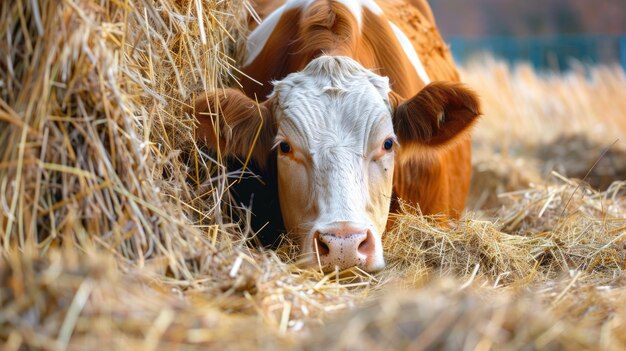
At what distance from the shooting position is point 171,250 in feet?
10.2

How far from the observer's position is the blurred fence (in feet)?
61.1

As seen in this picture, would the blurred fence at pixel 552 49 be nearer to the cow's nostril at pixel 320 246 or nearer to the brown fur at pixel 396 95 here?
the brown fur at pixel 396 95

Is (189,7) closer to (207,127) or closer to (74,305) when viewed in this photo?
(207,127)

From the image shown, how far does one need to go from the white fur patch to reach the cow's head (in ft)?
3.37

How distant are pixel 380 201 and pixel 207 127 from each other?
101 centimetres

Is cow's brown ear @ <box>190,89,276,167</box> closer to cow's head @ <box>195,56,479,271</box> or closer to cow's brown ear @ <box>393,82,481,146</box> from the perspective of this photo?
cow's head @ <box>195,56,479,271</box>

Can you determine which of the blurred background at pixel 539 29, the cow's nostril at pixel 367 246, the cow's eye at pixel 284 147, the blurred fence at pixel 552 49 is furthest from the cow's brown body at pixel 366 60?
the blurred background at pixel 539 29

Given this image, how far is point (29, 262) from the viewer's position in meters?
2.44

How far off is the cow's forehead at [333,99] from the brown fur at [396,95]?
139 millimetres

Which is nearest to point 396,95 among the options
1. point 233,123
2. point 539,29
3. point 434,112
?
point 434,112

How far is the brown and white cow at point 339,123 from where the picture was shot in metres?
3.93

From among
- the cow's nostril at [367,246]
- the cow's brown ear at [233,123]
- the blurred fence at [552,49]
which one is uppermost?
the cow's brown ear at [233,123]

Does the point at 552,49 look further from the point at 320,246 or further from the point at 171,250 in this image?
the point at 171,250

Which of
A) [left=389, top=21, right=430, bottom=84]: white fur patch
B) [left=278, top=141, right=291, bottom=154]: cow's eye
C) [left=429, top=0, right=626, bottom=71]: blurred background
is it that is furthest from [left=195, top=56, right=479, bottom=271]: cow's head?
[left=429, top=0, right=626, bottom=71]: blurred background
